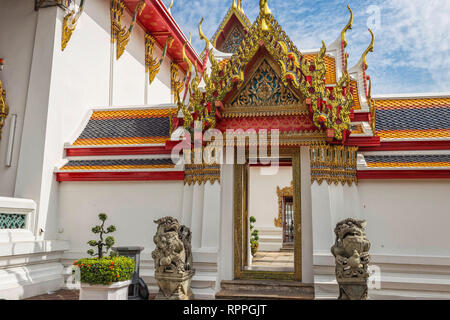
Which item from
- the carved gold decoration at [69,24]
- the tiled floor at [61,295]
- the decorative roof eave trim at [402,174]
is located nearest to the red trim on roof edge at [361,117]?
the decorative roof eave trim at [402,174]

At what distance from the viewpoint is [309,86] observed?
486 centimetres

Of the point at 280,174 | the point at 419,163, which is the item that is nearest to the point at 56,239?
the point at 419,163

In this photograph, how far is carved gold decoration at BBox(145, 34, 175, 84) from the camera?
10.3 meters

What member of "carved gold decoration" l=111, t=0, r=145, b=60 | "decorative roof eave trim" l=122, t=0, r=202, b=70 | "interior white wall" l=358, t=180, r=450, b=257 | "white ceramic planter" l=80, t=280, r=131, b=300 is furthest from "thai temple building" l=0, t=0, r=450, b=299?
"decorative roof eave trim" l=122, t=0, r=202, b=70

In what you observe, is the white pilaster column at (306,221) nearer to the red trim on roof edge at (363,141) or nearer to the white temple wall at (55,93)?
the red trim on roof edge at (363,141)

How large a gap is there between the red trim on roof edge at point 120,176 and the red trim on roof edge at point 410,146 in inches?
107

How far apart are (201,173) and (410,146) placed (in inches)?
115

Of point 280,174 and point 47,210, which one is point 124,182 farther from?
point 280,174

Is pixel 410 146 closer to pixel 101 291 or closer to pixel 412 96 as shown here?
pixel 412 96

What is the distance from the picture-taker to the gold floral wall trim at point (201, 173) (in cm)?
544

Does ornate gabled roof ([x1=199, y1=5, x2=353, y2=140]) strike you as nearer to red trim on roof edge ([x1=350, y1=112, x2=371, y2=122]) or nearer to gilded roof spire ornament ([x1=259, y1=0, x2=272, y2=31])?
gilded roof spire ornament ([x1=259, y1=0, x2=272, y2=31])

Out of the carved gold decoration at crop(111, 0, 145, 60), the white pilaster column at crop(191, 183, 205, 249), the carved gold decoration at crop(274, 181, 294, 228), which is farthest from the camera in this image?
the carved gold decoration at crop(274, 181, 294, 228)

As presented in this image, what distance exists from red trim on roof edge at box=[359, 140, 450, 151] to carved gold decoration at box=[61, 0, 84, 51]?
5.08m
